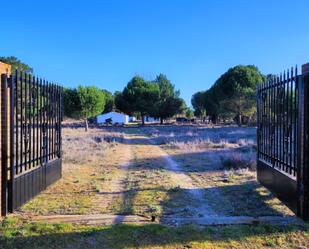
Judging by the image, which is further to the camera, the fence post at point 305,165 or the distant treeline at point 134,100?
the distant treeline at point 134,100

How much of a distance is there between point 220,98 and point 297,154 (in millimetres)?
45584

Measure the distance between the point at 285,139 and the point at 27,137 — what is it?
5252mm

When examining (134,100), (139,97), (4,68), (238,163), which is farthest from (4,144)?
(134,100)

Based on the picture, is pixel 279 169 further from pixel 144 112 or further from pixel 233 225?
pixel 144 112

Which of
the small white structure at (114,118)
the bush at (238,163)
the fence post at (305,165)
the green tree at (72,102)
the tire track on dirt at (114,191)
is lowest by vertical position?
the tire track on dirt at (114,191)

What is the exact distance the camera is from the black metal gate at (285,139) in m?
5.71

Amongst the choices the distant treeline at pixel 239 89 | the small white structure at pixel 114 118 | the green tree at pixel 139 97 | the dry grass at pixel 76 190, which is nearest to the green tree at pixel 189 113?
the small white structure at pixel 114 118

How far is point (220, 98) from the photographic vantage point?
50.7 m

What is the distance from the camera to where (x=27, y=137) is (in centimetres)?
726

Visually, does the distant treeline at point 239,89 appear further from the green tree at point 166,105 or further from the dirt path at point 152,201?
the dirt path at point 152,201

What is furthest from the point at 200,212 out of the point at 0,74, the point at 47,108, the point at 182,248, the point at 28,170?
the point at 47,108

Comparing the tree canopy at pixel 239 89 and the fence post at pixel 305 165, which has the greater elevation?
the tree canopy at pixel 239 89

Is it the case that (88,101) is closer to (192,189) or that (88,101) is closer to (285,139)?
(192,189)

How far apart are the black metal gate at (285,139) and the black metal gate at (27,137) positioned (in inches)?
195
